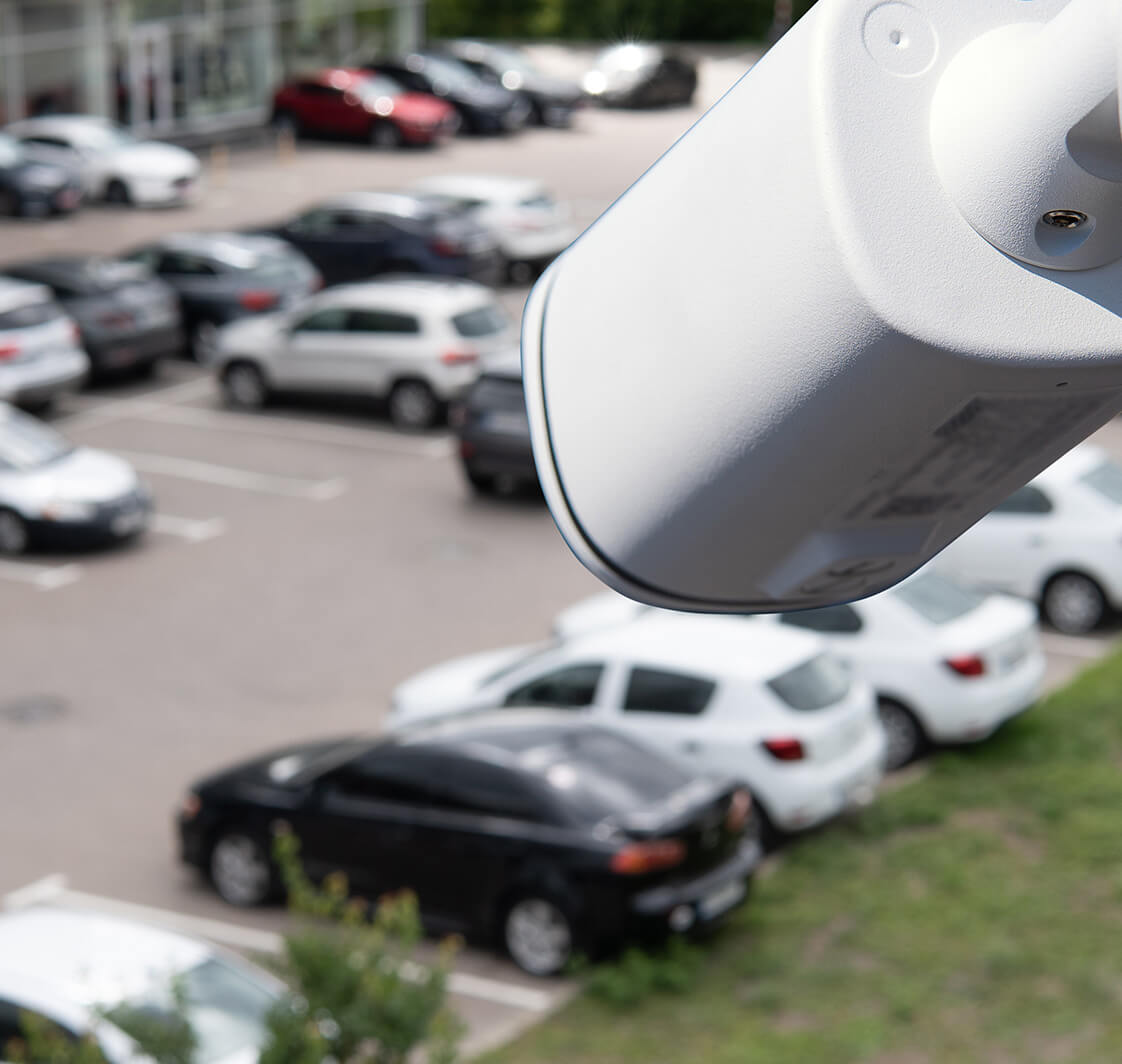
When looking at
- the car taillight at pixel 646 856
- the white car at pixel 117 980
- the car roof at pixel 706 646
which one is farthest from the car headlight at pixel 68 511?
the white car at pixel 117 980

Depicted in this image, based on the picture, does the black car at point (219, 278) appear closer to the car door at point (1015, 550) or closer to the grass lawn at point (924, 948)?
the car door at point (1015, 550)

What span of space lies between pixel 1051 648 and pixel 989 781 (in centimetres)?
371

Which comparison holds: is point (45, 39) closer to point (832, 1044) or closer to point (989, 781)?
point (989, 781)

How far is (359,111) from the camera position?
43.6 metres

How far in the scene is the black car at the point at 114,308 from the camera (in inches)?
963

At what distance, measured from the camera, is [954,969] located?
1059cm

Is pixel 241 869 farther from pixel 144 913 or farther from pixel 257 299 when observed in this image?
pixel 257 299

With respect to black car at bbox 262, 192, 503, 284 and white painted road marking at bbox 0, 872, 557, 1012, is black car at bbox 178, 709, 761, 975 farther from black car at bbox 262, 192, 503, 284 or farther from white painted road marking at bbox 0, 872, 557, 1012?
black car at bbox 262, 192, 503, 284

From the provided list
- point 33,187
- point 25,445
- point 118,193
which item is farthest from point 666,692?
point 118,193

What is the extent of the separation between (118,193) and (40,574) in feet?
65.5

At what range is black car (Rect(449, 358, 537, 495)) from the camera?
66.1 feet

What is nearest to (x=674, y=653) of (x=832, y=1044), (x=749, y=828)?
(x=749, y=828)

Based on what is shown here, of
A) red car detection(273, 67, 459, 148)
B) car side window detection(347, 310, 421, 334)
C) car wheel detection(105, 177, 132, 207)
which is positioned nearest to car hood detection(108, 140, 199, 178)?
car wheel detection(105, 177, 132, 207)

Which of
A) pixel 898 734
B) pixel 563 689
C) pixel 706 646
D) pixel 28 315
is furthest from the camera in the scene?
pixel 28 315
